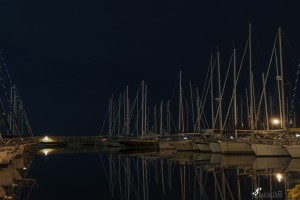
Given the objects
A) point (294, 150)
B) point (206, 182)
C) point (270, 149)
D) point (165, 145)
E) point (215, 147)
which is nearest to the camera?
point (206, 182)

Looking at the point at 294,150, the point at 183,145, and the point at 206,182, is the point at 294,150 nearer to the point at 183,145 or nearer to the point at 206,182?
the point at 206,182

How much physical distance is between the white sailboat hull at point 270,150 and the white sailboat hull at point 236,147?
3.35 m

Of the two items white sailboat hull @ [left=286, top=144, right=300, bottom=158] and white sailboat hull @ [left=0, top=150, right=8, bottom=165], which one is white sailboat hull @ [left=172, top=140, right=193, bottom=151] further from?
white sailboat hull @ [left=0, top=150, right=8, bottom=165]

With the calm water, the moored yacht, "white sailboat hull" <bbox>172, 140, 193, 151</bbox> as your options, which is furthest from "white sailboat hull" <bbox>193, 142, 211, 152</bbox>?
the calm water

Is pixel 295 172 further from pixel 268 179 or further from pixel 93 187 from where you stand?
pixel 93 187

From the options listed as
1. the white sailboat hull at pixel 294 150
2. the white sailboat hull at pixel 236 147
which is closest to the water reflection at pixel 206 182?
the white sailboat hull at pixel 294 150

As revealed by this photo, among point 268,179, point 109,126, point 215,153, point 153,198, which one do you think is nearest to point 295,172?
point 268,179

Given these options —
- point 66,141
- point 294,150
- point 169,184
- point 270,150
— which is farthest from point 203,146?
point 66,141

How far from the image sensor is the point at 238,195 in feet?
66.3

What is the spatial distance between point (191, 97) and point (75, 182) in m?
51.0

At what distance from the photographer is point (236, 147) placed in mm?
48469

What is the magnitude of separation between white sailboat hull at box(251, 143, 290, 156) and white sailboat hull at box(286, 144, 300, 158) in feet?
2.58

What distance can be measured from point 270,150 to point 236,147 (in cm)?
639

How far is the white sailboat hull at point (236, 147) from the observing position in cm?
4791
